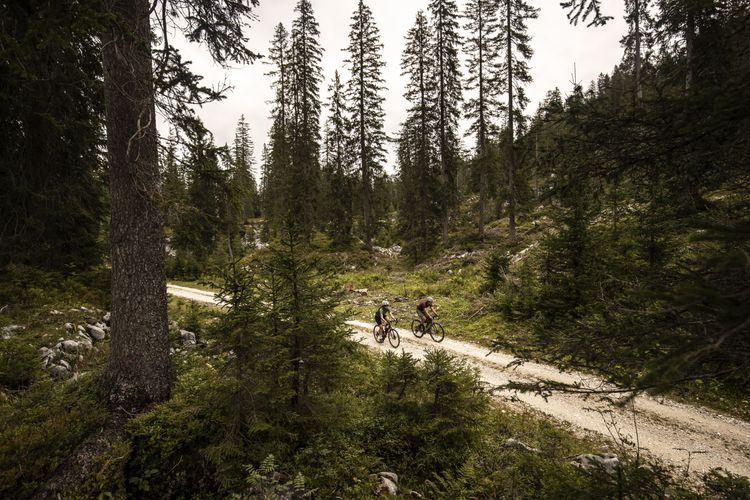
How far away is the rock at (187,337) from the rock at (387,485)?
7143mm

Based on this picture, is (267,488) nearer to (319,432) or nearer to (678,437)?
(319,432)

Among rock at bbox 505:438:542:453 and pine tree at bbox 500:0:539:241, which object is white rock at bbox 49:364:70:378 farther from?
pine tree at bbox 500:0:539:241

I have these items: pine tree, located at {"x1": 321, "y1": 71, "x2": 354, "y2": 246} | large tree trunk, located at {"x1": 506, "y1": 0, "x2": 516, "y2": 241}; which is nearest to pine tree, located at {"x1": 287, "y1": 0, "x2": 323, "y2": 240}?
pine tree, located at {"x1": 321, "y1": 71, "x2": 354, "y2": 246}

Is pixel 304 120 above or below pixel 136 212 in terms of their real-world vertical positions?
above

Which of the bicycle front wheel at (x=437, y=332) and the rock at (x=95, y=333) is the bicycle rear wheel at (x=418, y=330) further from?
the rock at (x=95, y=333)

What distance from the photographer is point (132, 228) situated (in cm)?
512

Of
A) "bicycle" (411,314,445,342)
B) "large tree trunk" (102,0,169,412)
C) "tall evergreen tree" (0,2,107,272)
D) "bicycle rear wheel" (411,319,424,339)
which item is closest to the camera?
"large tree trunk" (102,0,169,412)

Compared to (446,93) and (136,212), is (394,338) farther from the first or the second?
(446,93)

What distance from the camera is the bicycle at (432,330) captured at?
13.0 metres

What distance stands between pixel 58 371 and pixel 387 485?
7.02m

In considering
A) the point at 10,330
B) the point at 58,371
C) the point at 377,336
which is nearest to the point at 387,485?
the point at 58,371

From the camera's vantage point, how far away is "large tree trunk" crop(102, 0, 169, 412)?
5043mm

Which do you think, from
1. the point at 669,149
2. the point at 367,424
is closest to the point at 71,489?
the point at 367,424

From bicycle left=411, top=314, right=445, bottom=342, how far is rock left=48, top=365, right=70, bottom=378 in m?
10.4
